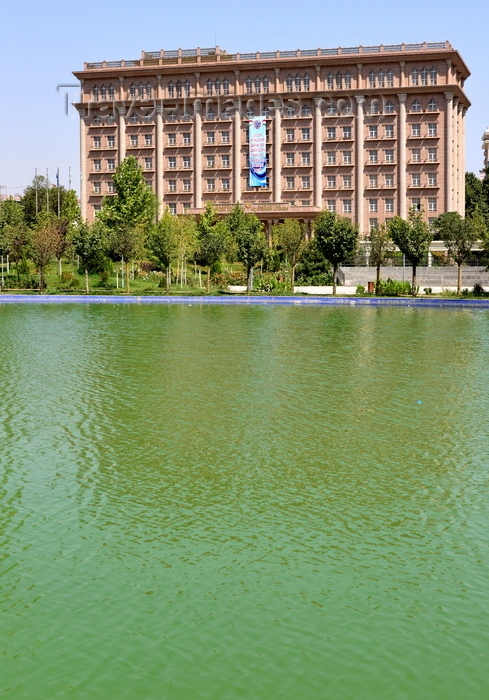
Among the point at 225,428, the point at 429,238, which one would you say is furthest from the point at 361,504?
the point at 429,238

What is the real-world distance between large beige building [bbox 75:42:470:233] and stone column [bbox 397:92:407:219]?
109mm

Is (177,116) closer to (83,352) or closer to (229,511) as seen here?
(83,352)

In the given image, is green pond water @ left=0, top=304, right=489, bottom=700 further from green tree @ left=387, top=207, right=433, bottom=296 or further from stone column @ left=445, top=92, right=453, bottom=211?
stone column @ left=445, top=92, right=453, bottom=211

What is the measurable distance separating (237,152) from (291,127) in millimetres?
6477

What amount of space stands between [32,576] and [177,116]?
9751cm

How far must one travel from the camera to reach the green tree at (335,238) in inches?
2379

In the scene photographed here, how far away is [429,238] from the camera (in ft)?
195

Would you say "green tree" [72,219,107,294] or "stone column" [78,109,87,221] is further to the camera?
"stone column" [78,109,87,221]

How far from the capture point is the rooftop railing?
95.1 m

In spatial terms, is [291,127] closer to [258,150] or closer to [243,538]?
[258,150]

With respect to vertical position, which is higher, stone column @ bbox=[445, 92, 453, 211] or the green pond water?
stone column @ bbox=[445, 92, 453, 211]

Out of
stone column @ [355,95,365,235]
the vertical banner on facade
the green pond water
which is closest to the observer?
the green pond water

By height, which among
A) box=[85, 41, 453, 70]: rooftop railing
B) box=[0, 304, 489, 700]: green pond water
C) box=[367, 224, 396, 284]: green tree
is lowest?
box=[0, 304, 489, 700]: green pond water

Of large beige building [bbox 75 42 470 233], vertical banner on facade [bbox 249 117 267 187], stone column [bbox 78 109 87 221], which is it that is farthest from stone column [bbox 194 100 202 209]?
stone column [bbox 78 109 87 221]
